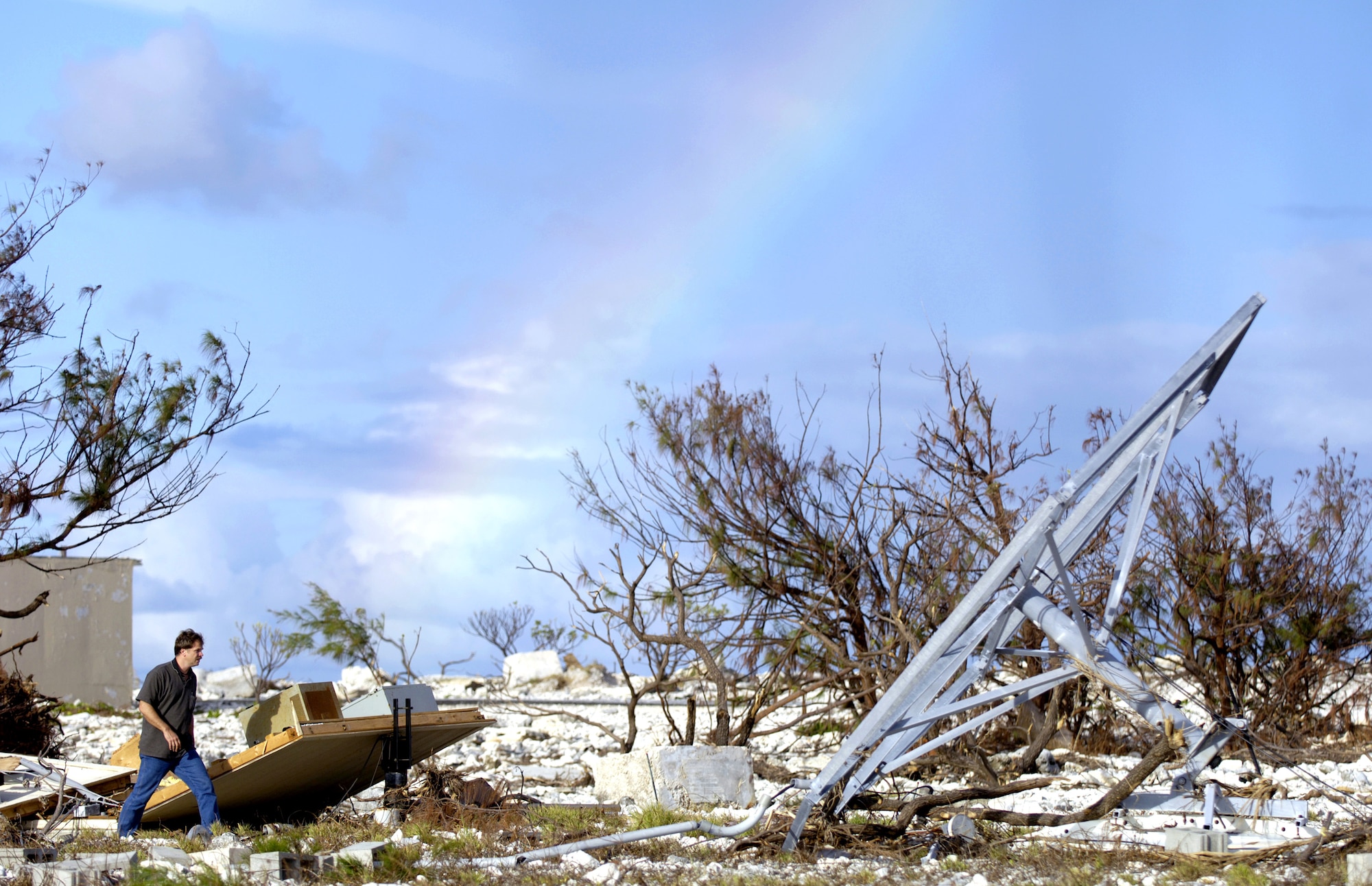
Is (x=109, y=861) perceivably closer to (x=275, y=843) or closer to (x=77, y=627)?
(x=275, y=843)

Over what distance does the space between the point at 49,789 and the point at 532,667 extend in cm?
2212

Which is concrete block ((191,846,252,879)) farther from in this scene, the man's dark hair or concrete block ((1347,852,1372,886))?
concrete block ((1347,852,1372,886))

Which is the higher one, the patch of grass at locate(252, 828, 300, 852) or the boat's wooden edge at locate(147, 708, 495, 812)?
the boat's wooden edge at locate(147, 708, 495, 812)

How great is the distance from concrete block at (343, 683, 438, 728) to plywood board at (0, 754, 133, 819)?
6.31ft

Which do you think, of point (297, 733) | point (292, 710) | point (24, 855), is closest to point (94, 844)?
point (24, 855)

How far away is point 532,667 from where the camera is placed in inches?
1259

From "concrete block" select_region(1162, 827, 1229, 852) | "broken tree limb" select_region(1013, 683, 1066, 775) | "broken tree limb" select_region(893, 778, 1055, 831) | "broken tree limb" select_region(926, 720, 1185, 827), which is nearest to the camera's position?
"concrete block" select_region(1162, 827, 1229, 852)

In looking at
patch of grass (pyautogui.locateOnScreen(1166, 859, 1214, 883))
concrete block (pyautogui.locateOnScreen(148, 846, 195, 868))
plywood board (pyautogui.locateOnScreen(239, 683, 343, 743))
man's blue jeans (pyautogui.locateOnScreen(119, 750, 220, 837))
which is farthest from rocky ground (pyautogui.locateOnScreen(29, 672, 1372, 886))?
man's blue jeans (pyautogui.locateOnScreen(119, 750, 220, 837))

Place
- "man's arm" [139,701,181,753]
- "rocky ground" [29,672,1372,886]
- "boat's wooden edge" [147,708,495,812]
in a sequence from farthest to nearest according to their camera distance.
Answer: "boat's wooden edge" [147,708,495,812], "man's arm" [139,701,181,753], "rocky ground" [29,672,1372,886]

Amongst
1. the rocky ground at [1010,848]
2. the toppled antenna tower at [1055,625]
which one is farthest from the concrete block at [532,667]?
the toppled antenna tower at [1055,625]

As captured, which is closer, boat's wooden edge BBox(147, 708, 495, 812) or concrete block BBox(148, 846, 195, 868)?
concrete block BBox(148, 846, 195, 868)

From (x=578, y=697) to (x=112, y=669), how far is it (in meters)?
10.9

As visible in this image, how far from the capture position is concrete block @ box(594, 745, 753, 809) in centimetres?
1088

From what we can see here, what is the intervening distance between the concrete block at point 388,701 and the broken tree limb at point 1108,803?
4.79 m
